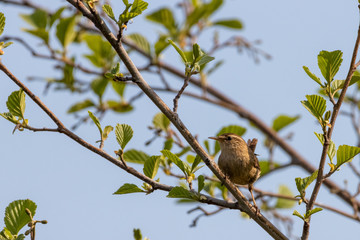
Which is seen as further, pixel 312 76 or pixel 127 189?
pixel 127 189

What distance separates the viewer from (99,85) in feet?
19.4

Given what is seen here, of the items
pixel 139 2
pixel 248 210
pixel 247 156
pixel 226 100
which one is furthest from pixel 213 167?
pixel 226 100

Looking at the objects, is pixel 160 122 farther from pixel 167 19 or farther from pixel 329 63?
pixel 329 63

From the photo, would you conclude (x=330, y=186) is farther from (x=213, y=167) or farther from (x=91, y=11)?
(x=91, y=11)

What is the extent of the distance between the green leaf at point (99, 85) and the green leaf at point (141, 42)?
0.68 metres

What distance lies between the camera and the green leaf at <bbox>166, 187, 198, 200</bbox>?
10.4 ft

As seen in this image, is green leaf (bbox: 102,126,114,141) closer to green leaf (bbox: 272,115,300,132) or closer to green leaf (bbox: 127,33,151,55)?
green leaf (bbox: 127,33,151,55)

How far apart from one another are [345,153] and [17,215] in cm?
196

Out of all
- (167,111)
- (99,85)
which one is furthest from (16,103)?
(99,85)

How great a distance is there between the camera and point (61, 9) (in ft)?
15.4

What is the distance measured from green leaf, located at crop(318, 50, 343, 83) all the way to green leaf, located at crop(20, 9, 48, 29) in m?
3.53

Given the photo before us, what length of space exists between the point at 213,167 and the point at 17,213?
119 cm

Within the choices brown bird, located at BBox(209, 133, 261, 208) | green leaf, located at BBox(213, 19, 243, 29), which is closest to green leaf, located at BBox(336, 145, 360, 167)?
brown bird, located at BBox(209, 133, 261, 208)

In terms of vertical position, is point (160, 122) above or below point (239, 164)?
above
